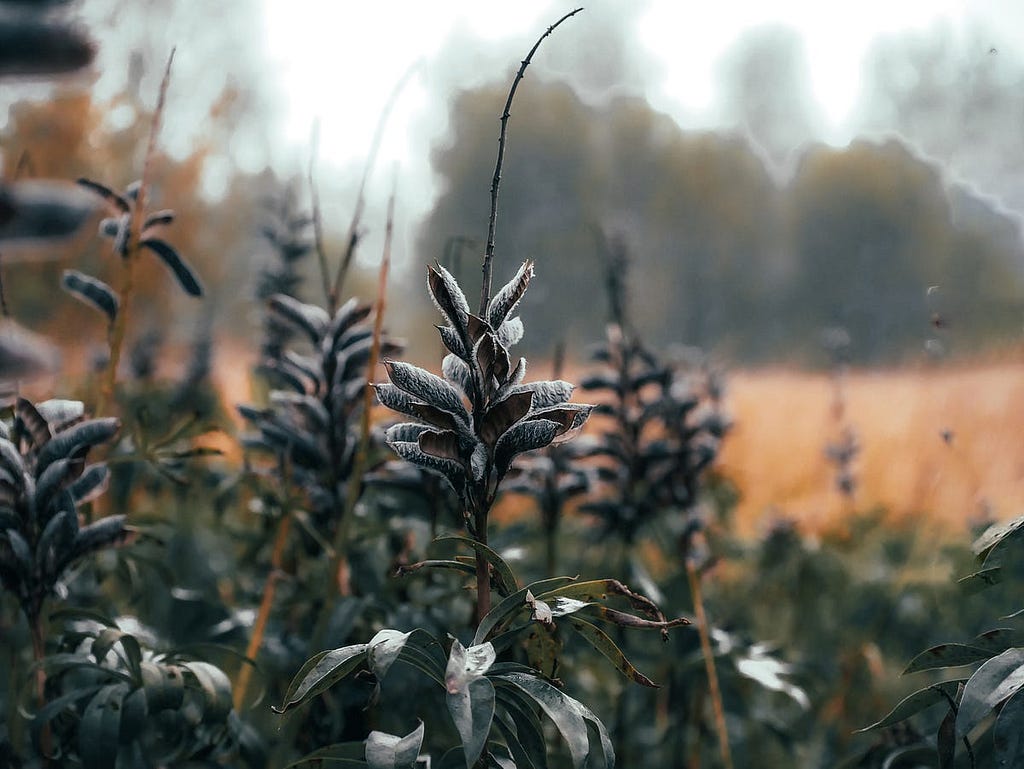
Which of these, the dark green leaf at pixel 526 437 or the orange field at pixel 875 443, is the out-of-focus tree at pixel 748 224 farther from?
the dark green leaf at pixel 526 437

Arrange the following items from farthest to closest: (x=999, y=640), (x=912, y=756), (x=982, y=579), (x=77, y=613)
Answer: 1. (x=912, y=756)
2. (x=77, y=613)
3. (x=982, y=579)
4. (x=999, y=640)

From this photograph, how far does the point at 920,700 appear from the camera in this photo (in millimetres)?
966

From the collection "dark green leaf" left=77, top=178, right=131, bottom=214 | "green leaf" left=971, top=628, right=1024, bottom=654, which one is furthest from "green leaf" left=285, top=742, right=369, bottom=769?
"dark green leaf" left=77, top=178, right=131, bottom=214

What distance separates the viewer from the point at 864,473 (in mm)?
8281

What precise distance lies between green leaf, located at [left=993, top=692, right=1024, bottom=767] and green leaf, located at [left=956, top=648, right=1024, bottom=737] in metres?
0.01

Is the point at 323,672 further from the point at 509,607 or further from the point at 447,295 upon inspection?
the point at 447,295

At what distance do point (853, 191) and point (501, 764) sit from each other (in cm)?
2856

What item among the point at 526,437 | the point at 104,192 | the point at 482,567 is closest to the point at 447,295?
the point at 526,437

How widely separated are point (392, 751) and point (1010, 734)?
544 millimetres

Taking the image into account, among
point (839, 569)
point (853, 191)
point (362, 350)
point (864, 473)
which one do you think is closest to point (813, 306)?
point (853, 191)

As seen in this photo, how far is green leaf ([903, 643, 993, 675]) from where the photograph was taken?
0.94 metres

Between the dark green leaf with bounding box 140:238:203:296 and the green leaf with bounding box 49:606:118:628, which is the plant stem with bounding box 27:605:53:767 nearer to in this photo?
the green leaf with bounding box 49:606:118:628

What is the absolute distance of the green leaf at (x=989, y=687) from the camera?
2.59 feet

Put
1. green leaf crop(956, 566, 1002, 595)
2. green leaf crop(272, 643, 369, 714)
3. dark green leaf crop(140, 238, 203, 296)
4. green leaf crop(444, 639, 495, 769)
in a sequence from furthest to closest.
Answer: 1. dark green leaf crop(140, 238, 203, 296)
2. green leaf crop(956, 566, 1002, 595)
3. green leaf crop(272, 643, 369, 714)
4. green leaf crop(444, 639, 495, 769)
